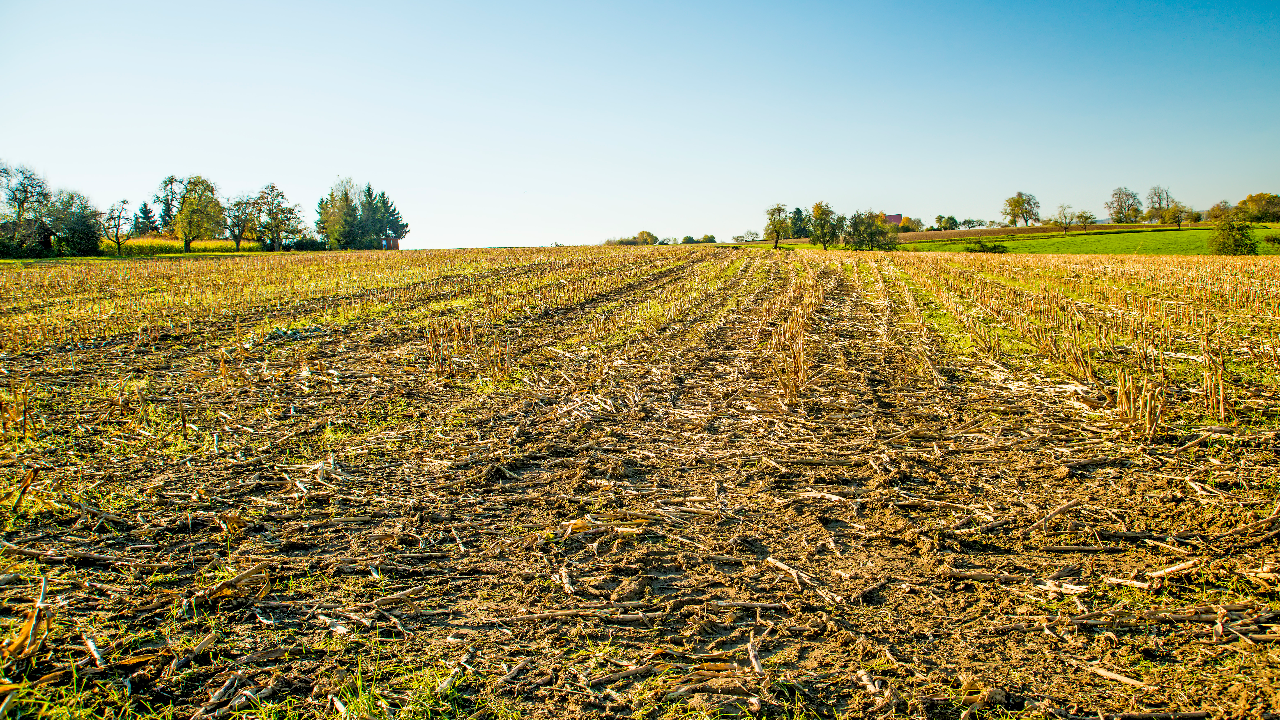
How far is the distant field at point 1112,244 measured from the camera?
7025 cm

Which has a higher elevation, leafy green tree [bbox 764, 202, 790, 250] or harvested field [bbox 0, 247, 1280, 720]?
leafy green tree [bbox 764, 202, 790, 250]

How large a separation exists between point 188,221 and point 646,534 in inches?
3689

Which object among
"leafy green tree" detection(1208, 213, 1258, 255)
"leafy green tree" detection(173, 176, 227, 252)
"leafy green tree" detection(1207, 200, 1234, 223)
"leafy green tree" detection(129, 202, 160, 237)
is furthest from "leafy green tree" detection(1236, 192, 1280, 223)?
"leafy green tree" detection(129, 202, 160, 237)

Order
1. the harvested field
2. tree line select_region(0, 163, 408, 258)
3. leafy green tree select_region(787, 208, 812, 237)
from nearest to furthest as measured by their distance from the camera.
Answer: the harvested field, tree line select_region(0, 163, 408, 258), leafy green tree select_region(787, 208, 812, 237)

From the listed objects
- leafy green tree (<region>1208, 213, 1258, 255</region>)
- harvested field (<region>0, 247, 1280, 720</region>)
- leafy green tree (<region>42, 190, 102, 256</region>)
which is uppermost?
leafy green tree (<region>42, 190, 102, 256</region>)

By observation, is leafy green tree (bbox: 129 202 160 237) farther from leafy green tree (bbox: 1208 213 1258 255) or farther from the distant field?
leafy green tree (bbox: 1208 213 1258 255)

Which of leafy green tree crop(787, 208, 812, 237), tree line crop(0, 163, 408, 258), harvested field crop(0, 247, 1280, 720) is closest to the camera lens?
harvested field crop(0, 247, 1280, 720)

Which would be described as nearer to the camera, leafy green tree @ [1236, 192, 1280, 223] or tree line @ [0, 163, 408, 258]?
tree line @ [0, 163, 408, 258]

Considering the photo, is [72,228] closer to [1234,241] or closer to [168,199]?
[168,199]

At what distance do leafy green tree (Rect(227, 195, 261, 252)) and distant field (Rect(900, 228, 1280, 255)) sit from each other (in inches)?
3770

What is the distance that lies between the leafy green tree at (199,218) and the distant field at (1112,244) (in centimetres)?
9367

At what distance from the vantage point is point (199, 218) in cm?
→ 7794

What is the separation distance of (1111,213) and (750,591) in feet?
506

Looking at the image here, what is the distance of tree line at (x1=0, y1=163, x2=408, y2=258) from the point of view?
59625 mm
